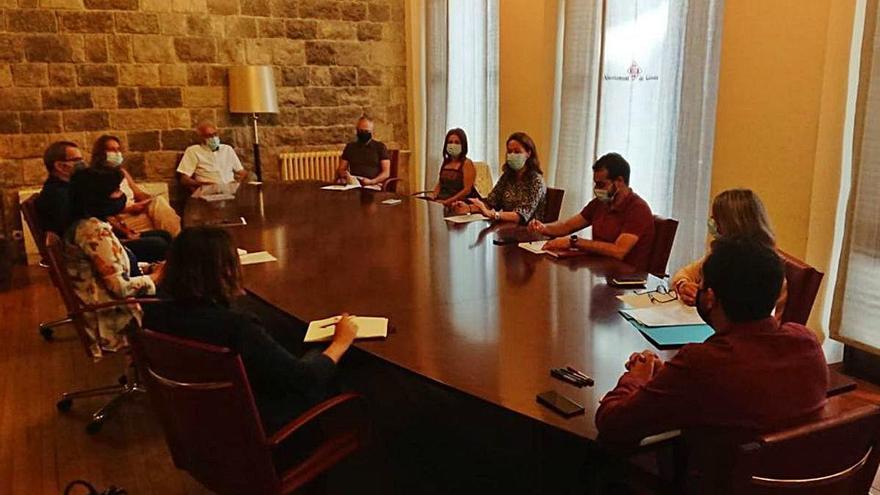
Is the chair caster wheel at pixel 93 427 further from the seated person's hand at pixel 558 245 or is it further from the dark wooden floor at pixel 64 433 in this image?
the seated person's hand at pixel 558 245

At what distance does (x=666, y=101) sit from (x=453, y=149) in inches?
60.2

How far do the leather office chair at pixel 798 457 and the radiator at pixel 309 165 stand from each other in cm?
583

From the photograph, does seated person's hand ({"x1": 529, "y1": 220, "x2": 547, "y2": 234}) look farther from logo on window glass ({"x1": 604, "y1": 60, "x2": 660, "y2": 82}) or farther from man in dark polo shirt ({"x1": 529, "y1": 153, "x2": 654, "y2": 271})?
logo on window glass ({"x1": 604, "y1": 60, "x2": 660, "y2": 82})

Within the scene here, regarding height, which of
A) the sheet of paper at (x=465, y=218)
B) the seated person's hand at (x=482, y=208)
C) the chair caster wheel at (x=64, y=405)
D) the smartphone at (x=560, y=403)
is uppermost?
the seated person's hand at (x=482, y=208)

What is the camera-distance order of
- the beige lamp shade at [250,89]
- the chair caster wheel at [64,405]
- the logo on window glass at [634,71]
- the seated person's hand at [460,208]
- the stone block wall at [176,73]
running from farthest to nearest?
the beige lamp shade at [250,89] < the stone block wall at [176,73] < the logo on window glass at [634,71] < the seated person's hand at [460,208] < the chair caster wheel at [64,405]

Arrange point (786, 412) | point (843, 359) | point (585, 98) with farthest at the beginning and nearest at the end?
point (585, 98) → point (843, 359) → point (786, 412)

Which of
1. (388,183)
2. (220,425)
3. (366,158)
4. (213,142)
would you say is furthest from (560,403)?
(213,142)

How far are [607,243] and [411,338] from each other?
4.30 ft

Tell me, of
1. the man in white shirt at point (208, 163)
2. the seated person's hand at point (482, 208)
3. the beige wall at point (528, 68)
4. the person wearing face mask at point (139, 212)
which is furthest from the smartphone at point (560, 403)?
the man in white shirt at point (208, 163)

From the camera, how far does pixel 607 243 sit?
2992 mm

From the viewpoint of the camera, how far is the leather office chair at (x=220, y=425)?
160 cm

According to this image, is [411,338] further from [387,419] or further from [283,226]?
[283,226]

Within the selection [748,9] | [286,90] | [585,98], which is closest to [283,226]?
[585,98]

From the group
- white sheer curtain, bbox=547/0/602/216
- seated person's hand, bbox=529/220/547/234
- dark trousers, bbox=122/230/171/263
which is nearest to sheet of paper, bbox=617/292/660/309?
seated person's hand, bbox=529/220/547/234
